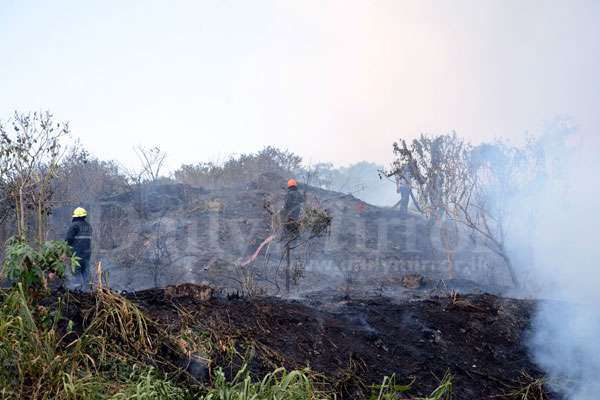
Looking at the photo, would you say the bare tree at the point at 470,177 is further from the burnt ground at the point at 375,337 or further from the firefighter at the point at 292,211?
the burnt ground at the point at 375,337

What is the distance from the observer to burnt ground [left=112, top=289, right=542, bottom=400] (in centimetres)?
555

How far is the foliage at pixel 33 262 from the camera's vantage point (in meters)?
4.38

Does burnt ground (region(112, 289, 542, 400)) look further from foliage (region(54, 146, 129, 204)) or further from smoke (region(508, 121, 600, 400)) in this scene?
foliage (region(54, 146, 129, 204))

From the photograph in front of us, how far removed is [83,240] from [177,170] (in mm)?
13926

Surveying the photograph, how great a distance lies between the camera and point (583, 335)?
724cm

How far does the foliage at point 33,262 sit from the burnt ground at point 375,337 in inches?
51.2

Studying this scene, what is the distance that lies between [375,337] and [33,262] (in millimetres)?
3958

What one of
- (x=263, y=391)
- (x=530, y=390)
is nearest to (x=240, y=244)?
(x=530, y=390)

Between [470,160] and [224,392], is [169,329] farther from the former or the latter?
[470,160]

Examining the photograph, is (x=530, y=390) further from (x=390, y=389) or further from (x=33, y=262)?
(x=33, y=262)

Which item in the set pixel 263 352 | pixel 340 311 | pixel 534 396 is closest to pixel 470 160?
pixel 340 311

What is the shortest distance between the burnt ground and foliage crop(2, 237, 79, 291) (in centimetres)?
130

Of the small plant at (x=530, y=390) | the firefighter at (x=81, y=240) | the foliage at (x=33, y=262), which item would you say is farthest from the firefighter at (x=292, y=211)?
the foliage at (x=33, y=262)

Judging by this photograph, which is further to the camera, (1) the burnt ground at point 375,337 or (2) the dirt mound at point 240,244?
(2) the dirt mound at point 240,244
